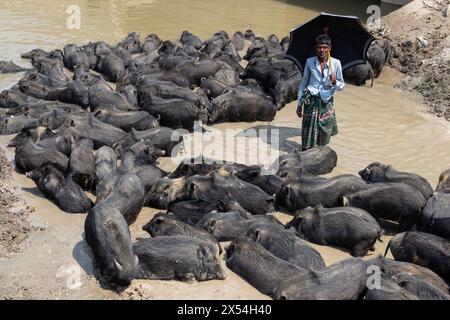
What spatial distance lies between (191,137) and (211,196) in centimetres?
238

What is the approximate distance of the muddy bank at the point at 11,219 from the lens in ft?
17.3

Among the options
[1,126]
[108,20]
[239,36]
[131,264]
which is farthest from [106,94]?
[108,20]

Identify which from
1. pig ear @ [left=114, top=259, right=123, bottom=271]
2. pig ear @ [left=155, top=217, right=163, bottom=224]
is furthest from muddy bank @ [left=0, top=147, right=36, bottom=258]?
pig ear @ [left=155, top=217, right=163, bottom=224]

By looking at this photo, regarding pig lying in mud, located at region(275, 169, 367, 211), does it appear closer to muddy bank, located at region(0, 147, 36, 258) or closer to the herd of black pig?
the herd of black pig

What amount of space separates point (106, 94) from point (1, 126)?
1745 millimetres

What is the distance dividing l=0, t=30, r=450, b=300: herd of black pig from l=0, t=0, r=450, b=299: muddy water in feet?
0.61

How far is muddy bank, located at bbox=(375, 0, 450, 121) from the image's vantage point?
10508 mm

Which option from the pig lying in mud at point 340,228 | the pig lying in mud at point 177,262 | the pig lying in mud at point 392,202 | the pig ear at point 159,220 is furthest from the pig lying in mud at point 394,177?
the pig ear at point 159,220

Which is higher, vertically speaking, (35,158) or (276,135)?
(35,158)

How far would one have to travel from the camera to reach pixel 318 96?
25.0 feet

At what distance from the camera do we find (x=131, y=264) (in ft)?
15.4

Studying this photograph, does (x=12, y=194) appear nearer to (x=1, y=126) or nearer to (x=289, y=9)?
(x=1, y=126)

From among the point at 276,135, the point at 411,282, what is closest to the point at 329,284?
the point at 411,282

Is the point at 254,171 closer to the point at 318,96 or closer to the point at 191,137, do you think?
the point at 318,96
